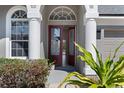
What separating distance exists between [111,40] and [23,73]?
777cm

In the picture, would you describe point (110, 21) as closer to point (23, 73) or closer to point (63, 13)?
point (63, 13)

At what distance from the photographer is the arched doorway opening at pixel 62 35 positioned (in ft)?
57.0

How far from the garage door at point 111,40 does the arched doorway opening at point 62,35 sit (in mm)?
2492

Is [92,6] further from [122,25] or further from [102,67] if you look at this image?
[102,67]

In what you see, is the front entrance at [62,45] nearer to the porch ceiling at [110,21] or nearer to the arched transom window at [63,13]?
the arched transom window at [63,13]

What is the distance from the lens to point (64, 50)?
18531 mm

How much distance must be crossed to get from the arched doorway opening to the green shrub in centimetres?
822

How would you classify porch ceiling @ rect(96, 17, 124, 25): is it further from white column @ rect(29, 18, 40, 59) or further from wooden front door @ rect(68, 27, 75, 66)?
white column @ rect(29, 18, 40, 59)

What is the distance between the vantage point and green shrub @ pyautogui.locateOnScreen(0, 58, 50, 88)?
9227mm

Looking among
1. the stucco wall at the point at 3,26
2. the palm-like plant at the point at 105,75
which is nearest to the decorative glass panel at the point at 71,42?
the stucco wall at the point at 3,26

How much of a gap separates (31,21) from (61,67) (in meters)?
4.69

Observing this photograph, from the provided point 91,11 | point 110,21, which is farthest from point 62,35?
point 91,11

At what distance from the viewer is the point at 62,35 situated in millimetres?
18328
